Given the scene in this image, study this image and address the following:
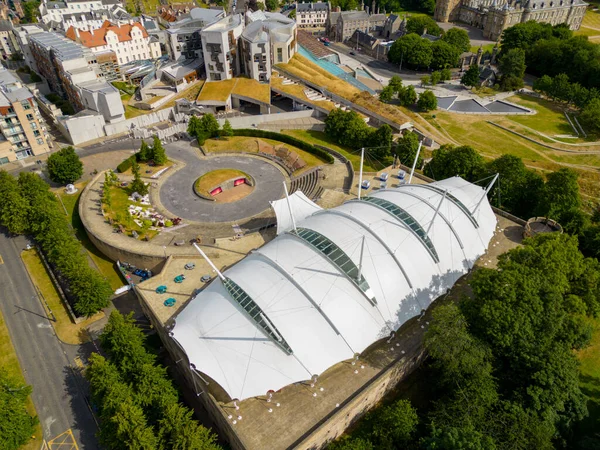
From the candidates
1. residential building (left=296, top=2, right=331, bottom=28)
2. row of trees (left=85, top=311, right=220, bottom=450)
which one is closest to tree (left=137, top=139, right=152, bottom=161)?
row of trees (left=85, top=311, right=220, bottom=450)

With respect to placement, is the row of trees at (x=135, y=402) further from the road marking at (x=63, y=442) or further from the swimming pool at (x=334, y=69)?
the swimming pool at (x=334, y=69)

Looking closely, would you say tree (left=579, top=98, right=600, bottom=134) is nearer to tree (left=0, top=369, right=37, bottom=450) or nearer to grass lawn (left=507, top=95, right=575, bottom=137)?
grass lawn (left=507, top=95, right=575, bottom=137)

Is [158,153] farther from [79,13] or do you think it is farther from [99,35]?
[79,13]

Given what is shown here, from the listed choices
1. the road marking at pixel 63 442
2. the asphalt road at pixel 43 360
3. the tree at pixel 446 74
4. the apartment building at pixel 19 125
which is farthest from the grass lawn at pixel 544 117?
the apartment building at pixel 19 125

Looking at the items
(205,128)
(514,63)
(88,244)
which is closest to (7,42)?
(205,128)

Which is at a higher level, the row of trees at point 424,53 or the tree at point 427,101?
the row of trees at point 424,53

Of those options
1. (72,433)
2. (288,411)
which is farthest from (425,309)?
(72,433)
